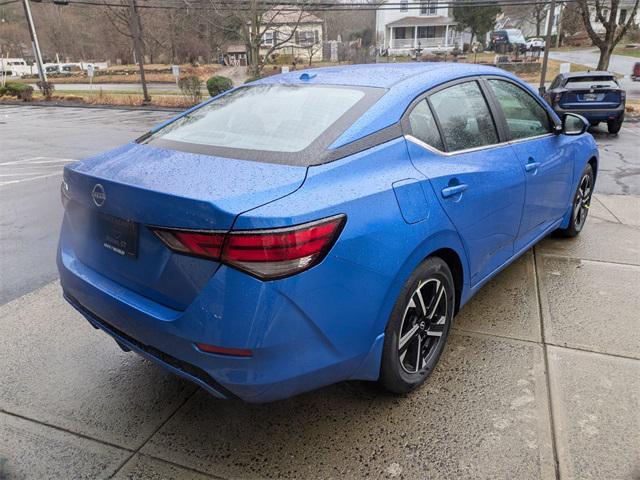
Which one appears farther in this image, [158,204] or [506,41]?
[506,41]

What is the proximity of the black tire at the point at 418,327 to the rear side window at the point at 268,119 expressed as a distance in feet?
2.80

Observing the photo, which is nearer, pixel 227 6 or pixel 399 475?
pixel 399 475

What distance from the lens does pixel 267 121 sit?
2.58 meters

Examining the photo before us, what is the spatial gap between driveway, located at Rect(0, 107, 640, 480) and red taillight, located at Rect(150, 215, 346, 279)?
3.18 feet

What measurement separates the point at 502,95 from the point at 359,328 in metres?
2.16

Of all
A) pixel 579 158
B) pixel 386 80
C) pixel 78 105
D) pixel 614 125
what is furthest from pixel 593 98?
pixel 78 105

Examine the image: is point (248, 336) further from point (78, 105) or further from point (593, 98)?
point (78, 105)

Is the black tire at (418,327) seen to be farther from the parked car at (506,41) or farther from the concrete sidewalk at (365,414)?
the parked car at (506,41)

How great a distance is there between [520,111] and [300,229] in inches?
97.2

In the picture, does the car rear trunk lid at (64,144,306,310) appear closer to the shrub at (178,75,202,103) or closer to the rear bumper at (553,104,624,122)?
the rear bumper at (553,104,624,122)

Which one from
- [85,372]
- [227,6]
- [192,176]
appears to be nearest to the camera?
[192,176]

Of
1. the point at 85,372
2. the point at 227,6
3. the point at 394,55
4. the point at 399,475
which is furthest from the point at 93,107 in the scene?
the point at 394,55

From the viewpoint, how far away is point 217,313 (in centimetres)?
179

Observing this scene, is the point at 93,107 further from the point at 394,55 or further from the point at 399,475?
the point at 394,55
